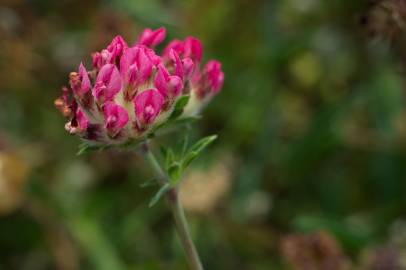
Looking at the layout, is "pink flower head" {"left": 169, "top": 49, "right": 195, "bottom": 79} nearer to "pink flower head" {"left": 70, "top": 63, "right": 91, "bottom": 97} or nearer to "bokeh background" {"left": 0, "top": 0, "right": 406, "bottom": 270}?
"pink flower head" {"left": 70, "top": 63, "right": 91, "bottom": 97}

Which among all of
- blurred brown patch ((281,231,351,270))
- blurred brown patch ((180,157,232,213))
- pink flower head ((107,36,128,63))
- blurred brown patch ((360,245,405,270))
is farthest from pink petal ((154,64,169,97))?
blurred brown patch ((180,157,232,213))

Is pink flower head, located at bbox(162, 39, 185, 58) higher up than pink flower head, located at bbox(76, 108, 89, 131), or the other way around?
pink flower head, located at bbox(162, 39, 185, 58)

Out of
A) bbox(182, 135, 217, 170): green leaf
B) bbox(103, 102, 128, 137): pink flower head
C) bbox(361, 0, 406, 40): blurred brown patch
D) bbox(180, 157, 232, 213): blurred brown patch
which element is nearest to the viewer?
bbox(103, 102, 128, 137): pink flower head

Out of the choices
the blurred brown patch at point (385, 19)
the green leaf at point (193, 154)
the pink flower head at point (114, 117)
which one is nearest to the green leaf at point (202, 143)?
the green leaf at point (193, 154)

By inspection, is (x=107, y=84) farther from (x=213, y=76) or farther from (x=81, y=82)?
(x=213, y=76)

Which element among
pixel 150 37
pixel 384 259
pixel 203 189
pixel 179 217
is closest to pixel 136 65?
pixel 150 37

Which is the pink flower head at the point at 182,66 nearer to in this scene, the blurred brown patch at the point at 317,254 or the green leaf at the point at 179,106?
the green leaf at the point at 179,106

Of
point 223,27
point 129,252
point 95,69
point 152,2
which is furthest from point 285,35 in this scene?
point 95,69
